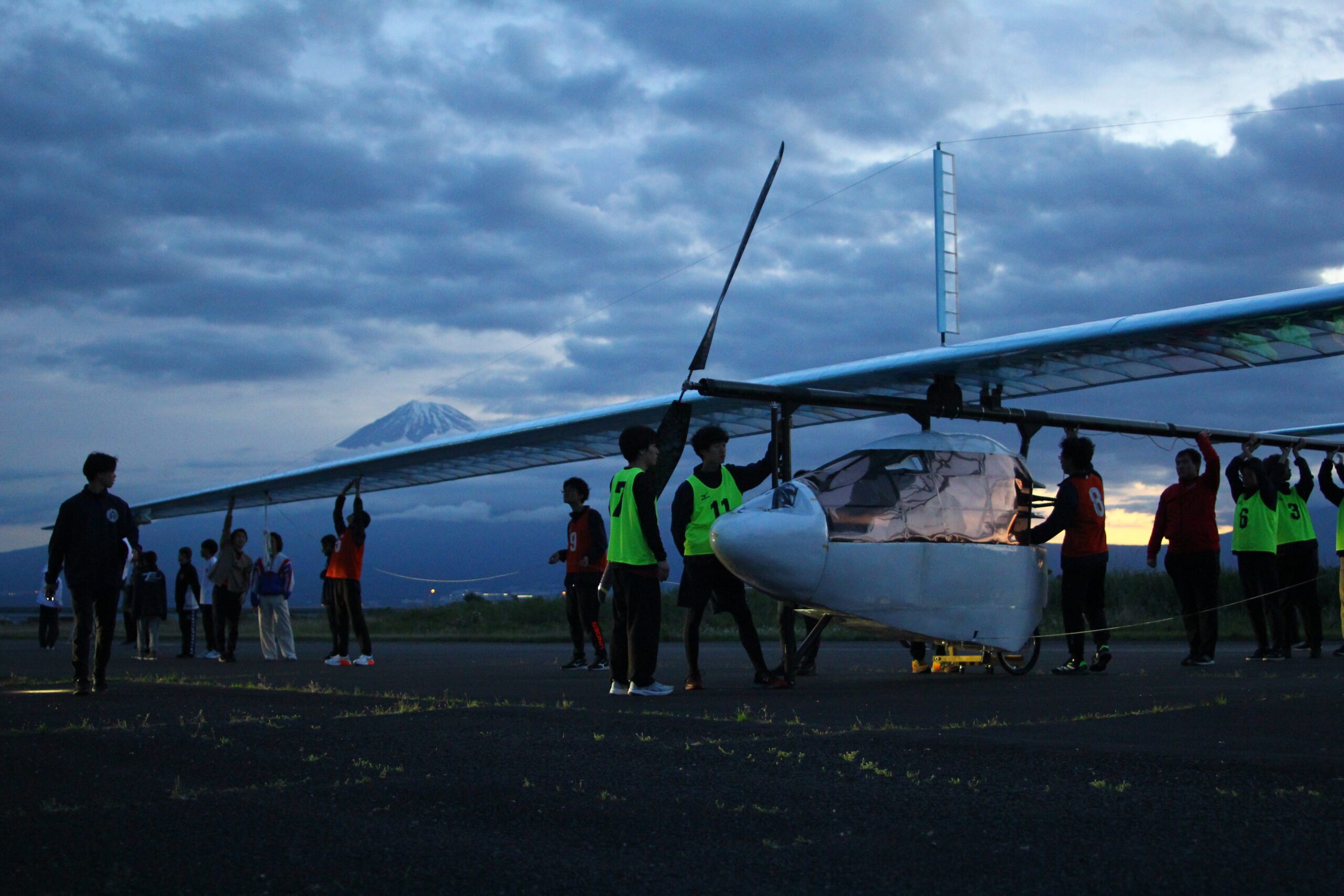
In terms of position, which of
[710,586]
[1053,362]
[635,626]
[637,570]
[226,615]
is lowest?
[226,615]

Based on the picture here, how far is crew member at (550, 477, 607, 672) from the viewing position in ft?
39.8

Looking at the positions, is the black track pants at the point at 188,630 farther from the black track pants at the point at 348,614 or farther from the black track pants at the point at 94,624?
the black track pants at the point at 94,624

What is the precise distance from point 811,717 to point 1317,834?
338cm

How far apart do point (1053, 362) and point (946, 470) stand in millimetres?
1759

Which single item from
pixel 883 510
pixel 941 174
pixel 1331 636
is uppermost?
pixel 941 174

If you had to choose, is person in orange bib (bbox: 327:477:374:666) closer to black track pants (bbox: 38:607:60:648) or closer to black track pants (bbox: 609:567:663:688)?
black track pants (bbox: 609:567:663:688)

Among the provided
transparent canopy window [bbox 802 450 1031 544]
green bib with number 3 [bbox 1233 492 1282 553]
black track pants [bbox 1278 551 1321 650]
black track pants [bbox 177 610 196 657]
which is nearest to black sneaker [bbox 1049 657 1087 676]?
transparent canopy window [bbox 802 450 1031 544]

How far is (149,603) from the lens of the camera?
16.3 metres

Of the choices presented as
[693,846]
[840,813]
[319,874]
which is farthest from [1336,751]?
[319,874]

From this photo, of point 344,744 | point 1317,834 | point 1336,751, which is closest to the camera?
point 1317,834

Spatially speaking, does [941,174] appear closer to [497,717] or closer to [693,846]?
[497,717]

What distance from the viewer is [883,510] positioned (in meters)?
9.10

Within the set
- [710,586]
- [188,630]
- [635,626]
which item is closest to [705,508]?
[710,586]

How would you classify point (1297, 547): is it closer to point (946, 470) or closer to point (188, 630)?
point (946, 470)
